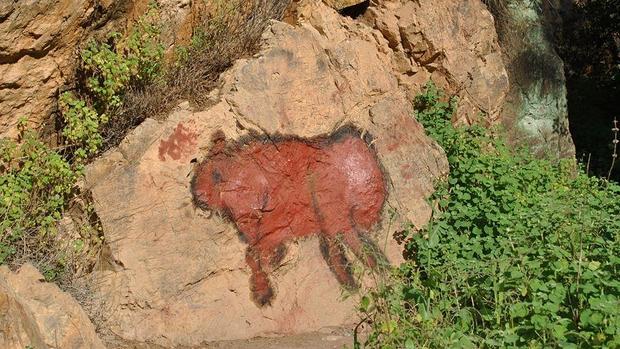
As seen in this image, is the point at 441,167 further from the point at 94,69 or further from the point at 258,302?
the point at 94,69

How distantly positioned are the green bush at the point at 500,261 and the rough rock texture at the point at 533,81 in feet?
2.56

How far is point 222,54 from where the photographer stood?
6.94 metres

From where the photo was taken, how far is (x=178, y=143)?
639 centimetres

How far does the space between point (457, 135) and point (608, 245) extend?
7.66 feet

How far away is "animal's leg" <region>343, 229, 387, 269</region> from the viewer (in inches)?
268

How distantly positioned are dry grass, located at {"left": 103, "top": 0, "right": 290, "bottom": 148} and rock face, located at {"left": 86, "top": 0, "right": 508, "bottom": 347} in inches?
5.0

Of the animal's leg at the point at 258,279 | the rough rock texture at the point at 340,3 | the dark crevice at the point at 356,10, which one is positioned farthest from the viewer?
the dark crevice at the point at 356,10

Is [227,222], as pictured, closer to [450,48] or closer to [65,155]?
[65,155]

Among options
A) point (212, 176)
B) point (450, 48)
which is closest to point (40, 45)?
point (212, 176)

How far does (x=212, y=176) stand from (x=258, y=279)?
77cm

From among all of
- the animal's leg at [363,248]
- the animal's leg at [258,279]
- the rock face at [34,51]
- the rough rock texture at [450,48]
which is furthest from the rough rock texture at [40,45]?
the rough rock texture at [450,48]

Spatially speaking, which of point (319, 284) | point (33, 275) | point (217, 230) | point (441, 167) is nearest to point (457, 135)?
point (441, 167)

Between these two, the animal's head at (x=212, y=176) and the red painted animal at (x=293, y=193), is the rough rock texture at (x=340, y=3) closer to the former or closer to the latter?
the red painted animal at (x=293, y=193)

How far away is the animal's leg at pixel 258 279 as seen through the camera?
21.3 ft
